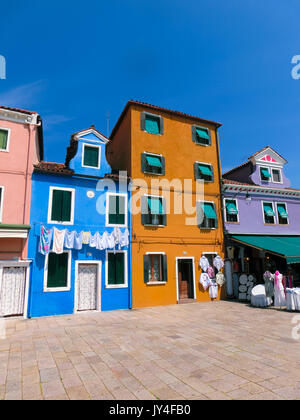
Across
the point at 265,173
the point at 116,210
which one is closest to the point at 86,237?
the point at 116,210

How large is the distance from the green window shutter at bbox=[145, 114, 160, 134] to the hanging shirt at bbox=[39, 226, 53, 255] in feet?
31.0

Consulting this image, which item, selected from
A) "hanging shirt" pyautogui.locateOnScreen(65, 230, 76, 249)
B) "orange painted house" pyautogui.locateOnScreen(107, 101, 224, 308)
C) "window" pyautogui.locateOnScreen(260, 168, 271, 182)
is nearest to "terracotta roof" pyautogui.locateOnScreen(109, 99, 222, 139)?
"orange painted house" pyautogui.locateOnScreen(107, 101, 224, 308)

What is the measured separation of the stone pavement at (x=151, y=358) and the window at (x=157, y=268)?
4.07 metres

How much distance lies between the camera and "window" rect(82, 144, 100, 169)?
50.3 ft

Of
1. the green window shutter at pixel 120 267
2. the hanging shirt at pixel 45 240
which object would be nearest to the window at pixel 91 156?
the hanging shirt at pixel 45 240

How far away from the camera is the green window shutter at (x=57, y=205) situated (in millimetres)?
13891

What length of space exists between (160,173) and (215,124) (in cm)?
678

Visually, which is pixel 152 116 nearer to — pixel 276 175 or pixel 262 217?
pixel 262 217

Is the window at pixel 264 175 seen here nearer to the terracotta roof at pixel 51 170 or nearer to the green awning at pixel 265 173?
the green awning at pixel 265 173

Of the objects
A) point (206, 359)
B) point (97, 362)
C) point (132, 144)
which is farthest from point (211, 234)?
point (97, 362)

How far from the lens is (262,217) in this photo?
19938 millimetres

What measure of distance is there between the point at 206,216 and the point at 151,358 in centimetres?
1210

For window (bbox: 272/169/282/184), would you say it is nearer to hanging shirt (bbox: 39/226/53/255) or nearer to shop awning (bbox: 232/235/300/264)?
shop awning (bbox: 232/235/300/264)

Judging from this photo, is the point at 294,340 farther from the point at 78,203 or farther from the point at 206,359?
the point at 78,203
